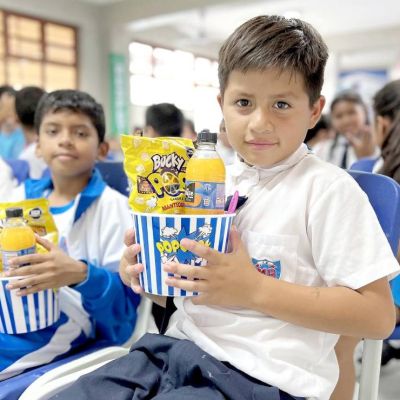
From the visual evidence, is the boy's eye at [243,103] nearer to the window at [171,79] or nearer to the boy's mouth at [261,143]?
the boy's mouth at [261,143]

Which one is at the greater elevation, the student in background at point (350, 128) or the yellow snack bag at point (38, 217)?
the student in background at point (350, 128)

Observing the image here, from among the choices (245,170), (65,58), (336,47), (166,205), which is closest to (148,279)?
(166,205)

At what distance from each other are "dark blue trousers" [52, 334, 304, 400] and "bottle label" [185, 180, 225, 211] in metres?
0.30

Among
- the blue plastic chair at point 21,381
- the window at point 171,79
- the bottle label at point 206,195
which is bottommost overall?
the blue plastic chair at point 21,381

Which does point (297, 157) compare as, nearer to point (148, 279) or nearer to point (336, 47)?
point (148, 279)

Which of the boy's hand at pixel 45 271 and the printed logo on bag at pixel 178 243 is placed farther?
the boy's hand at pixel 45 271

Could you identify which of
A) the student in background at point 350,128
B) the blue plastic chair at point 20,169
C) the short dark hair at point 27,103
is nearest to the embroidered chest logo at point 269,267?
the blue plastic chair at point 20,169

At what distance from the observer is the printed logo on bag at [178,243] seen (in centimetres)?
73

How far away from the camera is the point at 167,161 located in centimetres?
80

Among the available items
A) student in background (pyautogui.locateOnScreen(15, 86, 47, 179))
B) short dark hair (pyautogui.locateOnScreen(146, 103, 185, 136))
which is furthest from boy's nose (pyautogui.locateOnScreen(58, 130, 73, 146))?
short dark hair (pyautogui.locateOnScreen(146, 103, 185, 136))

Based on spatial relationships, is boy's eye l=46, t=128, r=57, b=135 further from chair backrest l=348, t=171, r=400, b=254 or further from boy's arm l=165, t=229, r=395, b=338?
chair backrest l=348, t=171, r=400, b=254

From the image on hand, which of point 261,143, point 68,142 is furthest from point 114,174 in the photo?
point 261,143

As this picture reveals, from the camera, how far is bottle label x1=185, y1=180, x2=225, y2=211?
29.4 inches

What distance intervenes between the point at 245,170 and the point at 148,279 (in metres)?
0.33
